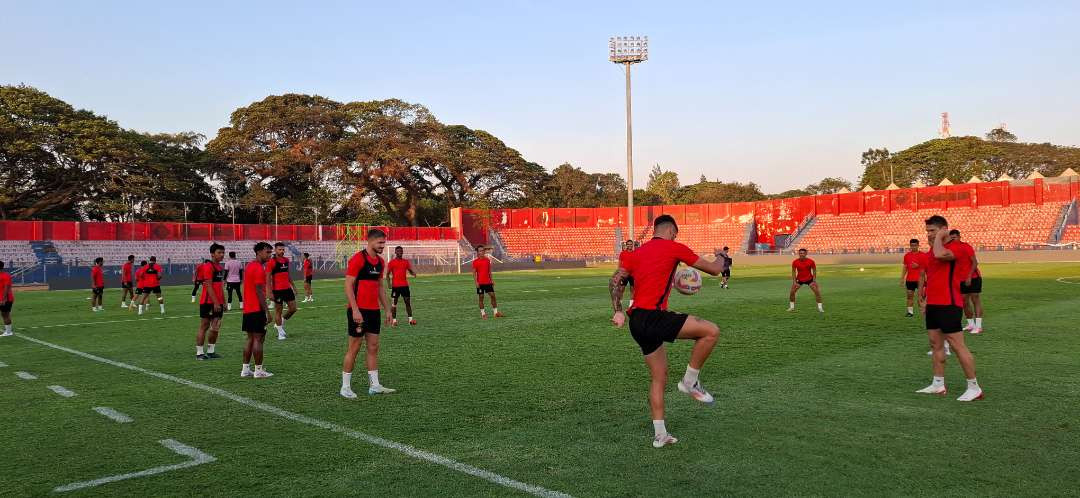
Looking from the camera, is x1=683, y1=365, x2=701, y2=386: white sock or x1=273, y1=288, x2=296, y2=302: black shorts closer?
x1=683, y1=365, x2=701, y2=386: white sock

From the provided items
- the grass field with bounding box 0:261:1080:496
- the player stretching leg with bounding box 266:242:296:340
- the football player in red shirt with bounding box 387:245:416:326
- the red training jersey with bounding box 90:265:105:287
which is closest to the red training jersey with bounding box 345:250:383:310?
the grass field with bounding box 0:261:1080:496

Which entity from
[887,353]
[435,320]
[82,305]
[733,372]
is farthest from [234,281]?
[887,353]

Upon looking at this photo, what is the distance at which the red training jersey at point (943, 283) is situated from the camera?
757 cm

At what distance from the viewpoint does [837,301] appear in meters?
20.6

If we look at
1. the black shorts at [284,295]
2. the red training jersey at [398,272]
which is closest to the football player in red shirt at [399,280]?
the red training jersey at [398,272]

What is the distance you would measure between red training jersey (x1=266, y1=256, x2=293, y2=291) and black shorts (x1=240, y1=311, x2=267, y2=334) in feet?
15.5

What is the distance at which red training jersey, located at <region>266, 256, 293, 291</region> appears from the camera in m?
14.1

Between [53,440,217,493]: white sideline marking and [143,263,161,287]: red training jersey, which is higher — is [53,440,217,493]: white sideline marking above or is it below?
below

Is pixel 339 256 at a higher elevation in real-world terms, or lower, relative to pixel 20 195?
lower

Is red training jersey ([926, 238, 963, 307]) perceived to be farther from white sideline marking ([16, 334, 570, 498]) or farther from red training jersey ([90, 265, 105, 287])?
red training jersey ([90, 265, 105, 287])

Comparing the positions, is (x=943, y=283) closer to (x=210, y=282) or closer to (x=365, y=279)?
(x=365, y=279)

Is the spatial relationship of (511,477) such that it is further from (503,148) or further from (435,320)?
(503,148)

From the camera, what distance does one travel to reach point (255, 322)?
9477 millimetres

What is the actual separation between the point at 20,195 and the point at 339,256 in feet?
89.7
